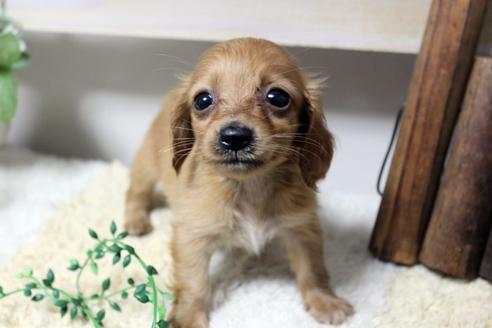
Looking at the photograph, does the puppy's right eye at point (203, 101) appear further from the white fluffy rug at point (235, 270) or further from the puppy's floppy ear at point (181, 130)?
the white fluffy rug at point (235, 270)

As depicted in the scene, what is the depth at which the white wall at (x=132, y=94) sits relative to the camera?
2.33 m

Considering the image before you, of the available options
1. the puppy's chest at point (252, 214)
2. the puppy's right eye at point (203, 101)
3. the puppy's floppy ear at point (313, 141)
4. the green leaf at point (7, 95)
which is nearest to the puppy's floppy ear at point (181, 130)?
the puppy's right eye at point (203, 101)

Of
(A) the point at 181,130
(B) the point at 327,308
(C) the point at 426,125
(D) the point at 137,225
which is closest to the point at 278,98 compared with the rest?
(A) the point at 181,130

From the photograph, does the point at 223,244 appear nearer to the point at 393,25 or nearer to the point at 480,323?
the point at 480,323

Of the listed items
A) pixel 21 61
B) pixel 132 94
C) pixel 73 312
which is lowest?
pixel 73 312

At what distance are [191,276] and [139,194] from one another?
27.3 inches

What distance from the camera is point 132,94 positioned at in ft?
8.80

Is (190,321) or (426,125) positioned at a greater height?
(426,125)

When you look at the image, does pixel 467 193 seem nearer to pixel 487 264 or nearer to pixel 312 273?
pixel 487 264

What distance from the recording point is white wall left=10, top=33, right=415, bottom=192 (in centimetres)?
233

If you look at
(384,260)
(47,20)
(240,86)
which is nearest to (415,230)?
(384,260)

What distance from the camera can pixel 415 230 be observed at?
1.92m

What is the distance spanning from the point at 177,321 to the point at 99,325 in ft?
0.81

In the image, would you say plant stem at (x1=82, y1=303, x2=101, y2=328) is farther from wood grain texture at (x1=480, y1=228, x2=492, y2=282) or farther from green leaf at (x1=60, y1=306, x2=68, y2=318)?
wood grain texture at (x1=480, y1=228, x2=492, y2=282)
